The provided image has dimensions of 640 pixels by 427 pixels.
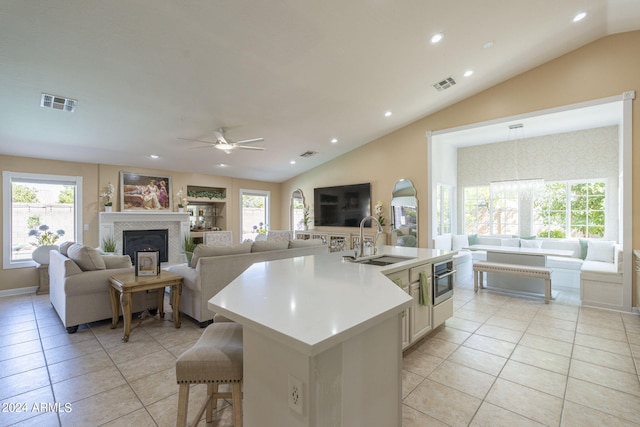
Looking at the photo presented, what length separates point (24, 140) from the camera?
4.66m

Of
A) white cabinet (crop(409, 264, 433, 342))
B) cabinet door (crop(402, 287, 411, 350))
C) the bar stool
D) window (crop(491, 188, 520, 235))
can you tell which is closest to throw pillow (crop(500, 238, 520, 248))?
window (crop(491, 188, 520, 235))

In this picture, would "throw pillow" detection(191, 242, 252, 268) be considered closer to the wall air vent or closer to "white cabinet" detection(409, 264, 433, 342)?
"white cabinet" detection(409, 264, 433, 342)

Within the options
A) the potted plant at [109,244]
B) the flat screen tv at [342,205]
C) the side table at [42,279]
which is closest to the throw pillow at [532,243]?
the flat screen tv at [342,205]

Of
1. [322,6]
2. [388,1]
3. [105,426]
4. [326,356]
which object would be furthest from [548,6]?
[105,426]

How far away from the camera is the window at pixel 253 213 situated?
856 cm

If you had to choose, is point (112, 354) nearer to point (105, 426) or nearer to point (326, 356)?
point (105, 426)

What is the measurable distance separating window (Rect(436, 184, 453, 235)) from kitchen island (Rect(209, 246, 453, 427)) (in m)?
5.36

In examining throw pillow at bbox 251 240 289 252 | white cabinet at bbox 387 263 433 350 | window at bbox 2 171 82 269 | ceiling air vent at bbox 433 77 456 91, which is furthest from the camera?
window at bbox 2 171 82 269

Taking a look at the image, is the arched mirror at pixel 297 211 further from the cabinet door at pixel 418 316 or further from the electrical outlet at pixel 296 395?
the electrical outlet at pixel 296 395

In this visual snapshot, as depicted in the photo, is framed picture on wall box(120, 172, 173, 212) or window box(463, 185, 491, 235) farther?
window box(463, 185, 491, 235)

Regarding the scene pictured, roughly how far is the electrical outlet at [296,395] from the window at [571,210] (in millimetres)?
7660

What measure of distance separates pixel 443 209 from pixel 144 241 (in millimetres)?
7086

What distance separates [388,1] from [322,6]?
0.67m

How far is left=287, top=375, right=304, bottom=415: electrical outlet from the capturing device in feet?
3.54
